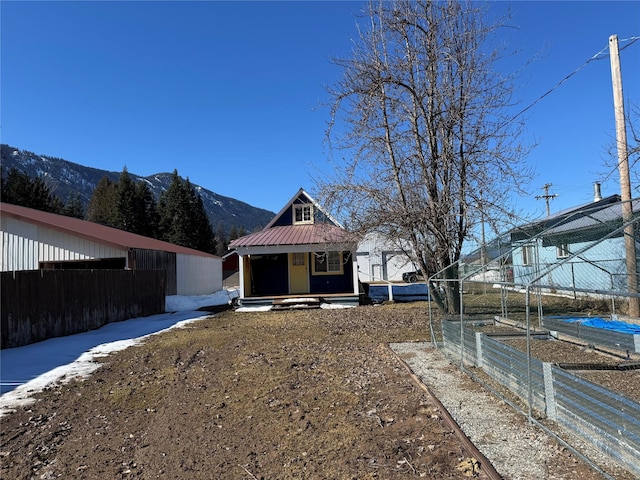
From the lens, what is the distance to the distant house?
19.1ft

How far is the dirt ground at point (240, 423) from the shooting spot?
3568mm

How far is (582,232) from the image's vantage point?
786 cm

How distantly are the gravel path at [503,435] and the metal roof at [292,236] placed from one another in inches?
366

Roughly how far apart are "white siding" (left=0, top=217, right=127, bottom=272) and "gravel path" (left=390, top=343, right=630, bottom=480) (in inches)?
548

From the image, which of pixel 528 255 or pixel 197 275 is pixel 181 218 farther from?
pixel 528 255

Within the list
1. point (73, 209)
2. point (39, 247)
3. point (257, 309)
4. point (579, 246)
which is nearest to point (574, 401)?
point (579, 246)

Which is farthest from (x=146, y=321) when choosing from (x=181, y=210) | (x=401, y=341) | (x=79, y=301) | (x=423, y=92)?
(x=181, y=210)

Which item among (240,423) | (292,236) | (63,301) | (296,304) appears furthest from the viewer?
(292,236)

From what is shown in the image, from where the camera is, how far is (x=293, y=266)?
63.4 feet

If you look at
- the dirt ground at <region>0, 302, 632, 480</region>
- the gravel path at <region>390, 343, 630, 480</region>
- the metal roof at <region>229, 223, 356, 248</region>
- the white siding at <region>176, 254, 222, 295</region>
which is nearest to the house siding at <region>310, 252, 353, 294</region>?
the metal roof at <region>229, 223, 356, 248</region>

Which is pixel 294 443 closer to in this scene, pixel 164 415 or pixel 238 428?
pixel 238 428

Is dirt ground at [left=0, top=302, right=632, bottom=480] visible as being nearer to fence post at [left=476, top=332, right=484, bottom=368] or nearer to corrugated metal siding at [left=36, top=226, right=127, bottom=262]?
fence post at [left=476, top=332, right=484, bottom=368]

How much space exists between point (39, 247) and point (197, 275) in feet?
30.5

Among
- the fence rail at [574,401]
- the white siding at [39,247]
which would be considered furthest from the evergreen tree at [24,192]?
the fence rail at [574,401]
